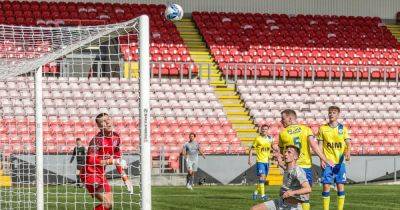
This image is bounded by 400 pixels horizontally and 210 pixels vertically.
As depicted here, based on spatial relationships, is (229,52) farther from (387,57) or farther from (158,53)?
(387,57)

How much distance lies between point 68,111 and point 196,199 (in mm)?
9524

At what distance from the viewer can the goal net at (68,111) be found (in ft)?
45.1

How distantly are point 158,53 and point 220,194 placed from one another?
14651mm

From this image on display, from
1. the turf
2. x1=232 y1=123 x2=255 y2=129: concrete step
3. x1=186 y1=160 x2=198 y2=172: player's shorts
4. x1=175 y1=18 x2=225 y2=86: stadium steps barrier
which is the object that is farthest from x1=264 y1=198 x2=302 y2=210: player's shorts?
x1=175 y1=18 x2=225 y2=86: stadium steps barrier

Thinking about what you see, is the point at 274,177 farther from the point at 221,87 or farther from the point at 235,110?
the point at 221,87

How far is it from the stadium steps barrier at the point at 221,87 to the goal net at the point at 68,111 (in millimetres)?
3708

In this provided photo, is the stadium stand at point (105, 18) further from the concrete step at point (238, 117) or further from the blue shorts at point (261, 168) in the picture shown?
the blue shorts at point (261, 168)

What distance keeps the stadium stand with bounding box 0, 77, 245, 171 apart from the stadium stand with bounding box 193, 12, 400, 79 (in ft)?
9.26

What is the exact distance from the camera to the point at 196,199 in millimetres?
23688

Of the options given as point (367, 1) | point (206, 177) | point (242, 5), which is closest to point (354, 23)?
point (367, 1)

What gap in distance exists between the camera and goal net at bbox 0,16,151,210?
1373 cm

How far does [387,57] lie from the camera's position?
43719 millimetres

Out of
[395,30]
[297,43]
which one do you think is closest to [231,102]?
[297,43]

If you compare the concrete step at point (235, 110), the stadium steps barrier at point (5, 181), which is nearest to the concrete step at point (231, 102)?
the concrete step at point (235, 110)
